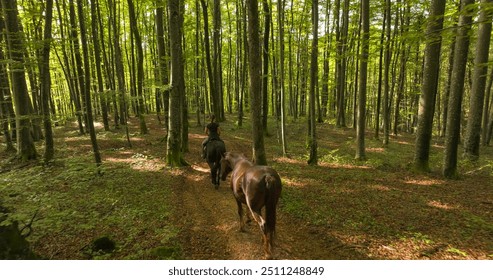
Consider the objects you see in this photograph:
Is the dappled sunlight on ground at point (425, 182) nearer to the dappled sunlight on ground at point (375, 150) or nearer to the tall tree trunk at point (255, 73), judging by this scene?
the dappled sunlight on ground at point (375, 150)

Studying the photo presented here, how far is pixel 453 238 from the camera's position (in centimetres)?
609

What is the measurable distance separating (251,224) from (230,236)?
2.73 ft

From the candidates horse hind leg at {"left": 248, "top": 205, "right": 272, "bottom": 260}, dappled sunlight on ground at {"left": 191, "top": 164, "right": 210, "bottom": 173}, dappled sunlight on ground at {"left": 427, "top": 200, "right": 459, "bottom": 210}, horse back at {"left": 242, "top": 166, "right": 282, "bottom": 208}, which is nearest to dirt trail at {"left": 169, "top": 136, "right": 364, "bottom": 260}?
horse hind leg at {"left": 248, "top": 205, "right": 272, "bottom": 260}

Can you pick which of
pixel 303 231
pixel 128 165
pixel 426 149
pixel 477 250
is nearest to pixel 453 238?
pixel 477 250

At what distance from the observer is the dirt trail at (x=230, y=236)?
228 inches

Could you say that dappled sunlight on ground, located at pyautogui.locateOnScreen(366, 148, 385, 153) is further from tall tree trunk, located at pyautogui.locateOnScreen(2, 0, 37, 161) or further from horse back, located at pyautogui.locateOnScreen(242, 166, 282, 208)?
tall tree trunk, located at pyautogui.locateOnScreen(2, 0, 37, 161)

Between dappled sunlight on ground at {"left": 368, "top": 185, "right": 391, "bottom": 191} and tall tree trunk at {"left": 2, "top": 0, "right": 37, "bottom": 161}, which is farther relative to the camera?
tall tree trunk at {"left": 2, "top": 0, "right": 37, "bottom": 161}

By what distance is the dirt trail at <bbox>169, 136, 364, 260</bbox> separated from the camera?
5801 millimetres

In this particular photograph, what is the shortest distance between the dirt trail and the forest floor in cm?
3

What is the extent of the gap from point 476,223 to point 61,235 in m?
11.1

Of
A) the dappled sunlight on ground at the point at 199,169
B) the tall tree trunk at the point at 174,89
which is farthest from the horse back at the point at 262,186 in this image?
the tall tree trunk at the point at 174,89

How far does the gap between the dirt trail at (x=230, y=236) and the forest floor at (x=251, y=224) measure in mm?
27

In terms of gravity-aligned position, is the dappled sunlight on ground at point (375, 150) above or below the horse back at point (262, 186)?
below

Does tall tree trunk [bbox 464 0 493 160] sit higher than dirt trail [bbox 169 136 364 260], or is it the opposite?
tall tree trunk [bbox 464 0 493 160]
